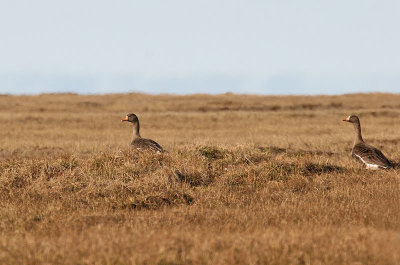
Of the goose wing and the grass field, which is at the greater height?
the goose wing

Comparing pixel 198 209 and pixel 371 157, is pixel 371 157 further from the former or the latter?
pixel 198 209

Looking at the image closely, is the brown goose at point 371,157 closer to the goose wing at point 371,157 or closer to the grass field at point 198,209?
the goose wing at point 371,157

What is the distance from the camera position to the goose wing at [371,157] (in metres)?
13.9

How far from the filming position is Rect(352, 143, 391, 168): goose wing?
1395 cm

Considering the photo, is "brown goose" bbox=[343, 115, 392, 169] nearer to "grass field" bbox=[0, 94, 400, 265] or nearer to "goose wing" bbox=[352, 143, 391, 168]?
"goose wing" bbox=[352, 143, 391, 168]

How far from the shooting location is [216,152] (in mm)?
14875

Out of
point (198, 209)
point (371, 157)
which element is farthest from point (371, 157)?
point (198, 209)

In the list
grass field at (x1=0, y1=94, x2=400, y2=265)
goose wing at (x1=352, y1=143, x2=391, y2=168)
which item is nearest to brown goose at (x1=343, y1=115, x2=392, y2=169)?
goose wing at (x1=352, y1=143, x2=391, y2=168)

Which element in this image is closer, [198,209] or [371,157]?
[198,209]

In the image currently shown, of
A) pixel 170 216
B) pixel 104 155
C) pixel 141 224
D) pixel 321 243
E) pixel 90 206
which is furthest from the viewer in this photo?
pixel 104 155

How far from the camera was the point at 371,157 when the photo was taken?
14.1 meters

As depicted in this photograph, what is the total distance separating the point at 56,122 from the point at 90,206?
25497 millimetres

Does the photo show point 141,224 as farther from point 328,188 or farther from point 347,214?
point 328,188

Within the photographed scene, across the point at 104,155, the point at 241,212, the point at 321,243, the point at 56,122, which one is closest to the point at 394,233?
the point at 321,243
